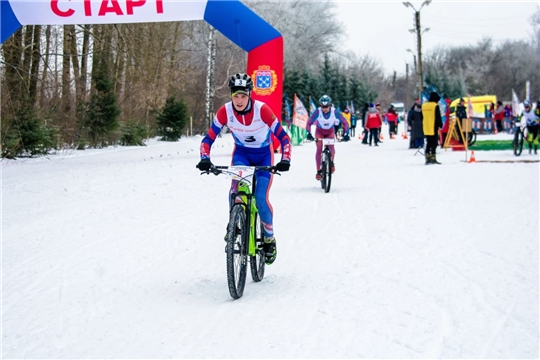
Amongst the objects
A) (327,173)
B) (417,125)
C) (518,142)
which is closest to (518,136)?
(518,142)

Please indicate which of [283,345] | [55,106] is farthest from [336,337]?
[55,106]

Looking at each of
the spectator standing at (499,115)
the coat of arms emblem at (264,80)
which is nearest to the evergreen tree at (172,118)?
the coat of arms emblem at (264,80)

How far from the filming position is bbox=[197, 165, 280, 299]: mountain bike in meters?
5.25

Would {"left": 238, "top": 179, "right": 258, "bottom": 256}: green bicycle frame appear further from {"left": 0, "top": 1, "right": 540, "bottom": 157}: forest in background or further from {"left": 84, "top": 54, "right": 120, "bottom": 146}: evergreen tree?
{"left": 84, "top": 54, "right": 120, "bottom": 146}: evergreen tree

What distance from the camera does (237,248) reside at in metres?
5.38

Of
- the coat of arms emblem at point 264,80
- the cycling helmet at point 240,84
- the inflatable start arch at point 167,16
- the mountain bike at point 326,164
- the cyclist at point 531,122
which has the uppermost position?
the inflatable start arch at point 167,16

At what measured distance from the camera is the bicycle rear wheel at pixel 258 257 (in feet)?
19.2

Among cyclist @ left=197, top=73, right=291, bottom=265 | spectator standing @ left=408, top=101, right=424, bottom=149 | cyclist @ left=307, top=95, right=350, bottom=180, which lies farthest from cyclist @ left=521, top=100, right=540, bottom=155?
cyclist @ left=197, top=73, right=291, bottom=265

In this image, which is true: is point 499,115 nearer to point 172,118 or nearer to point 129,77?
point 172,118

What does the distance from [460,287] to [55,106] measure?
61.9 ft

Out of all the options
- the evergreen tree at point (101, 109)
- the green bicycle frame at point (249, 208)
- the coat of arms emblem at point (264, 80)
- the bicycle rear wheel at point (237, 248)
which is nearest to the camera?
the bicycle rear wheel at point (237, 248)

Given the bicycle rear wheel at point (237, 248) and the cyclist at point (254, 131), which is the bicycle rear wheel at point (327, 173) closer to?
the cyclist at point (254, 131)

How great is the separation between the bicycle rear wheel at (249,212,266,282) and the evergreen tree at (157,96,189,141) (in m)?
26.7

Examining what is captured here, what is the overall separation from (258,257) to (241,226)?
0.73 m
